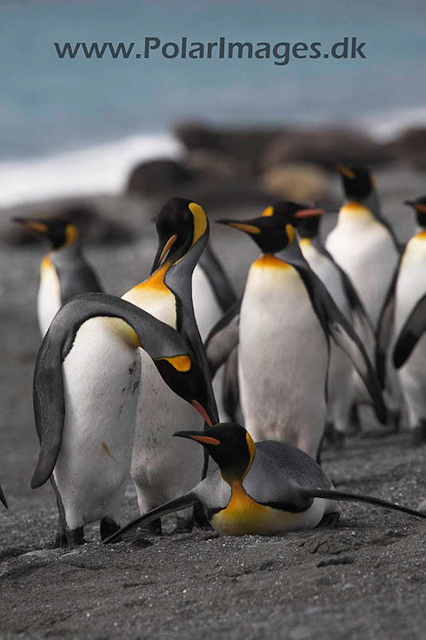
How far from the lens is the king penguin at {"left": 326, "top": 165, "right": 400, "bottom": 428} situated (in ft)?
24.4

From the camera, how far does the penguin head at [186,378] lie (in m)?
3.44

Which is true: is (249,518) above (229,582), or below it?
above

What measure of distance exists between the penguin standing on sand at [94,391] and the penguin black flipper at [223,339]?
147 centimetres

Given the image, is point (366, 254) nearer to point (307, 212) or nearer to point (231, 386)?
point (307, 212)

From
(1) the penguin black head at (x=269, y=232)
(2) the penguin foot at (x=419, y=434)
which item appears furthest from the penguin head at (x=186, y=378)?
(2) the penguin foot at (x=419, y=434)

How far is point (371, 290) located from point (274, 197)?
12504 mm

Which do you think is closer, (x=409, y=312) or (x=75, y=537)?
(x=75, y=537)

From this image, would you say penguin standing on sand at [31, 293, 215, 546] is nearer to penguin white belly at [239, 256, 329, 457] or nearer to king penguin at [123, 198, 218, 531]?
king penguin at [123, 198, 218, 531]

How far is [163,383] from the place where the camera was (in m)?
3.80

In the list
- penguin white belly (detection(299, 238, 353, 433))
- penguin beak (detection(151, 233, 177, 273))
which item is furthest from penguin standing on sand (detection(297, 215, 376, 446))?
penguin beak (detection(151, 233, 177, 273))

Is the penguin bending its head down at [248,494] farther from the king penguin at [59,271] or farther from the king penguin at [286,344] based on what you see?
the king penguin at [59,271]

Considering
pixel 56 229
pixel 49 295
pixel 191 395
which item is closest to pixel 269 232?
pixel 191 395

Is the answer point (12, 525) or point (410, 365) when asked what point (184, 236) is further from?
point (410, 365)

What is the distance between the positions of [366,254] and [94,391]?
4274mm
